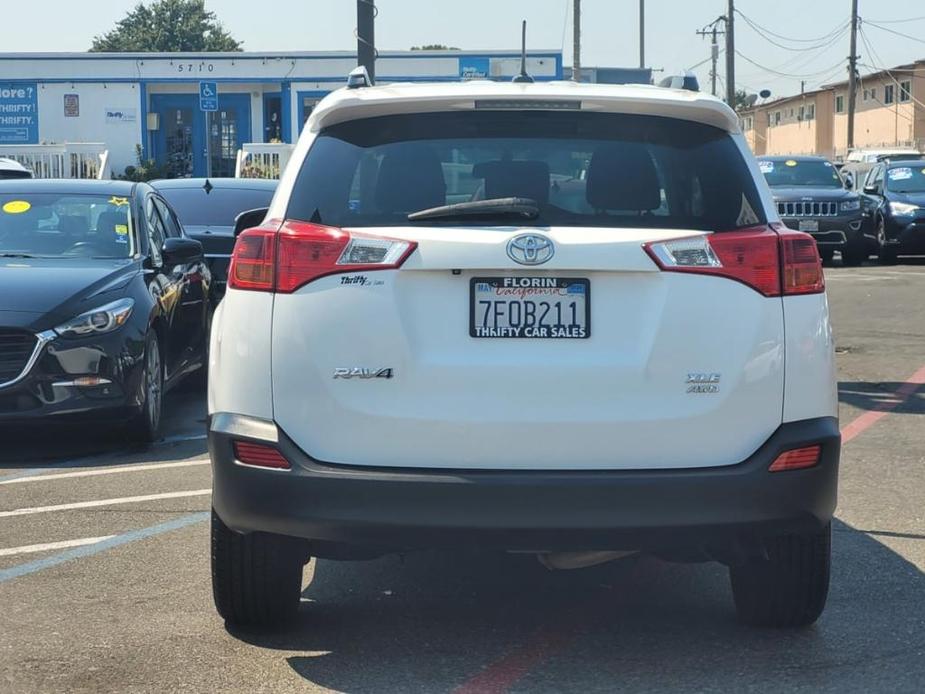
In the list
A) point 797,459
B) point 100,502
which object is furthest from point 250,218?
point 797,459

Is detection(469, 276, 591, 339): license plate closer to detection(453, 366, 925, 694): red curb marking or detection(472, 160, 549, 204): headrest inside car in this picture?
detection(472, 160, 549, 204): headrest inside car

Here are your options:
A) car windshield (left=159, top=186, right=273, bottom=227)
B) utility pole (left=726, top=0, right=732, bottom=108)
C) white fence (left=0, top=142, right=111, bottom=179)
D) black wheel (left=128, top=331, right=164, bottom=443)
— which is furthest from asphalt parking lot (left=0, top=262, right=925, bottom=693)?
utility pole (left=726, top=0, right=732, bottom=108)

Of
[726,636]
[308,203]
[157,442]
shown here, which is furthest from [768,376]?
[157,442]

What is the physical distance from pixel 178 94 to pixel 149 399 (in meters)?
38.0

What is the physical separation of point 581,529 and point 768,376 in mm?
689

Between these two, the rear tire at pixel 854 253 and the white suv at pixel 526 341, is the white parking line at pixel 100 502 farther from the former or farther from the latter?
the rear tire at pixel 854 253

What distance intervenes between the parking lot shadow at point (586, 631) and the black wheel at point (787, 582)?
0.07 m

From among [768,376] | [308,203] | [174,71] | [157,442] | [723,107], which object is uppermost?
[174,71]

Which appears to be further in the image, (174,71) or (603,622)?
(174,71)

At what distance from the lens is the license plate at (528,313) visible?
420cm

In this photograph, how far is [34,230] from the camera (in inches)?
376

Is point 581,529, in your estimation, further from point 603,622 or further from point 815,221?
point 815,221

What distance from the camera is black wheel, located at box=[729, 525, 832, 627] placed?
4.67 metres

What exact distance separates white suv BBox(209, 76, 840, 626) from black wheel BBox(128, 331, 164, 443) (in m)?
4.36
